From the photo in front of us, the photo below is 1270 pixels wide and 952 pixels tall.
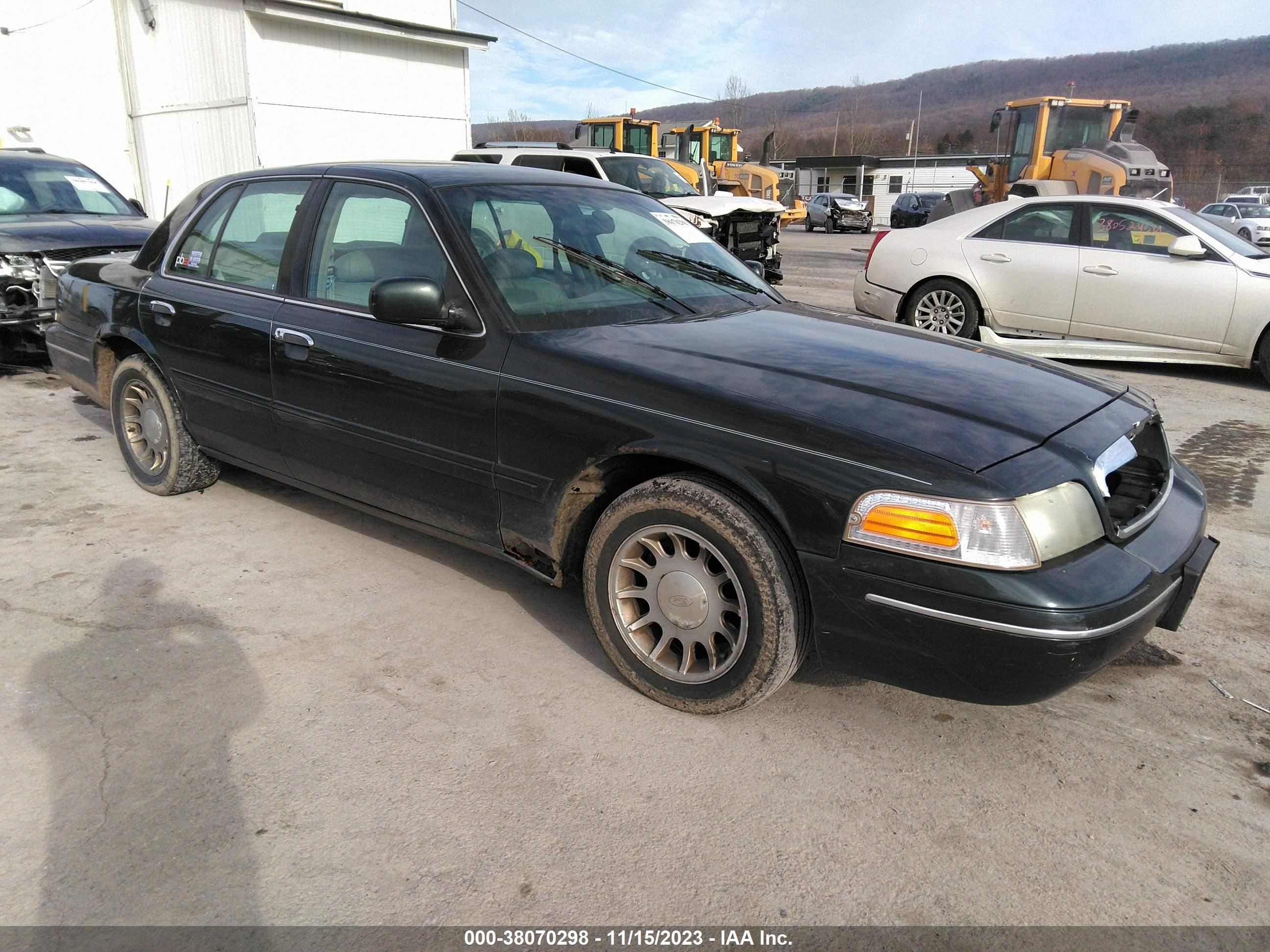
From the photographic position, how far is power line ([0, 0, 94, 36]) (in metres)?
15.1

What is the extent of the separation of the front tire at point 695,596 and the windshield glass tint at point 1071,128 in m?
17.0

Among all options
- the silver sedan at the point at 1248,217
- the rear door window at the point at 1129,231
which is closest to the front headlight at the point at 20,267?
the rear door window at the point at 1129,231

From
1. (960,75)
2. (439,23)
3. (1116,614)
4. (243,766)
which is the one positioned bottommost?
(243,766)

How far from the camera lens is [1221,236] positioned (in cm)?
754

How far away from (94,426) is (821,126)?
5753 inches

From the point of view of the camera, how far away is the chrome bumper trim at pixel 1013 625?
2.21 metres

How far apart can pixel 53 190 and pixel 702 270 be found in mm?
7590

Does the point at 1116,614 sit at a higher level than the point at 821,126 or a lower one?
lower

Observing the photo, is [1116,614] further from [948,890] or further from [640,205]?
[640,205]

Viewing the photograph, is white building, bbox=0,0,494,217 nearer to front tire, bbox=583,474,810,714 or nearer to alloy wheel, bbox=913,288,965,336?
alloy wheel, bbox=913,288,965,336

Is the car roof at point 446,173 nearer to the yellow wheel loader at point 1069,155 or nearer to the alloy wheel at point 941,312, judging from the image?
the alloy wheel at point 941,312

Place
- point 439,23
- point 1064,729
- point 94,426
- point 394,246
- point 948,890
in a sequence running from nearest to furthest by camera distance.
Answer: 1. point 948,890
2. point 1064,729
3. point 394,246
4. point 94,426
5. point 439,23

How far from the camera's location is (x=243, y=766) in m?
2.54

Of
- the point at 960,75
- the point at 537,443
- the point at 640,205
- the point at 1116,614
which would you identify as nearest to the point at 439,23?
the point at 640,205
